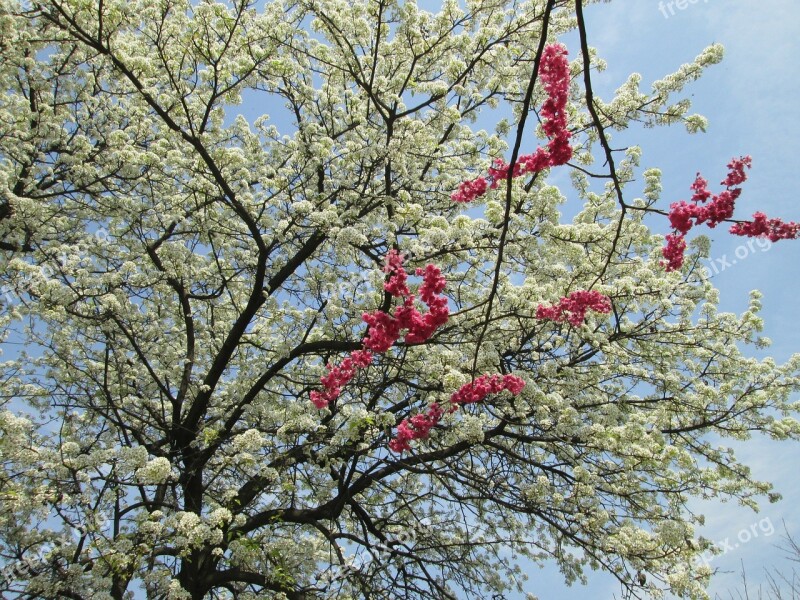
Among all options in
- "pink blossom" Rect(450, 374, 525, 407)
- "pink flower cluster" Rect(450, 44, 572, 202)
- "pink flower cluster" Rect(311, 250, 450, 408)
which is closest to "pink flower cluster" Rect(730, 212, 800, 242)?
"pink flower cluster" Rect(450, 44, 572, 202)

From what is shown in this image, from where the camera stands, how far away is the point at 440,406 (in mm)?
7539

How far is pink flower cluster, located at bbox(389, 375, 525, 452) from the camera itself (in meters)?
6.70

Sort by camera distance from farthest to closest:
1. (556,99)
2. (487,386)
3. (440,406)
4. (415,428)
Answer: (440,406) < (415,428) < (487,386) < (556,99)

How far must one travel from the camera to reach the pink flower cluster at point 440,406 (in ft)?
22.0

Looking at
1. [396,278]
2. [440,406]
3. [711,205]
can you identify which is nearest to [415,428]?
[440,406]

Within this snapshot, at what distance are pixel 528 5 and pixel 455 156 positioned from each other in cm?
237

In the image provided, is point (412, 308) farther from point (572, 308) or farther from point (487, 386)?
point (572, 308)

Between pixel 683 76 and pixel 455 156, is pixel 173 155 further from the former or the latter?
pixel 683 76

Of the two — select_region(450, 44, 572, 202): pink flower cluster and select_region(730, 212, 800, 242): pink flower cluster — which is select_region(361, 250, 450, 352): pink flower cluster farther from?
select_region(730, 212, 800, 242): pink flower cluster

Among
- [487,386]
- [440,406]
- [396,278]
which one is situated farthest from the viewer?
[440,406]

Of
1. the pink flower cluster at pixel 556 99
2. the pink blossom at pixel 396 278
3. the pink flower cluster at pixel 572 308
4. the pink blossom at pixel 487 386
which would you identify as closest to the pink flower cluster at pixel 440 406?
the pink blossom at pixel 487 386

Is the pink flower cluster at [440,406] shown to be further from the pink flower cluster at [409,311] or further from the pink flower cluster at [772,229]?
the pink flower cluster at [772,229]

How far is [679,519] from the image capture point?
7.96 meters

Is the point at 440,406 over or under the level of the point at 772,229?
over
